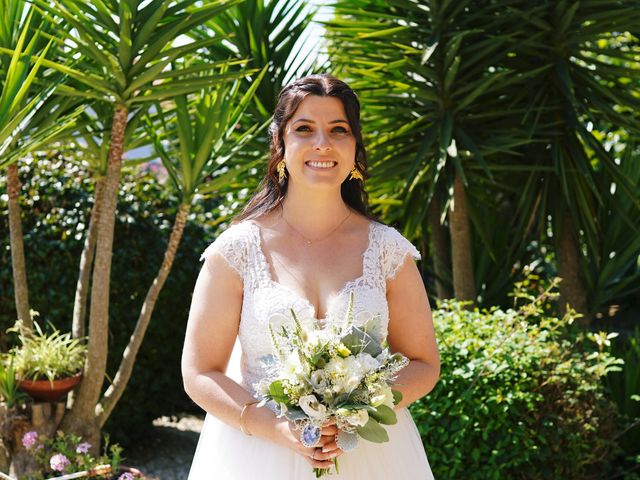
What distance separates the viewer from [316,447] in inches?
97.0

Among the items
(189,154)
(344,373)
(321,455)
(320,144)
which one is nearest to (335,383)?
(344,373)

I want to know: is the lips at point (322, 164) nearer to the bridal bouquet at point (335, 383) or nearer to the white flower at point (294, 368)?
the bridal bouquet at point (335, 383)

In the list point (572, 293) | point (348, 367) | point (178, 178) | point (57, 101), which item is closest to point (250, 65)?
point (178, 178)

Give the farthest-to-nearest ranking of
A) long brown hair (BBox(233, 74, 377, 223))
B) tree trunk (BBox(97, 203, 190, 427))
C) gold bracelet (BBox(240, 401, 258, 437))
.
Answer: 1. tree trunk (BBox(97, 203, 190, 427))
2. long brown hair (BBox(233, 74, 377, 223))
3. gold bracelet (BBox(240, 401, 258, 437))

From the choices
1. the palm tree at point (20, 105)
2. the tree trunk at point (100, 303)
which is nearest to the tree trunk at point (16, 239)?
the palm tree at point (20, 105)

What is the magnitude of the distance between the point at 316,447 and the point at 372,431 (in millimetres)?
169

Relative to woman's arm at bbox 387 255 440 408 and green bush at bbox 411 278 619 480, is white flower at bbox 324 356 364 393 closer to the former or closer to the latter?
woman's arm at bbox 387 255 440 408

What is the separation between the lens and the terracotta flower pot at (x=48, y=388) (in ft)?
15.1

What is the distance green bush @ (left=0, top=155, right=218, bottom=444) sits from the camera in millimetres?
5613

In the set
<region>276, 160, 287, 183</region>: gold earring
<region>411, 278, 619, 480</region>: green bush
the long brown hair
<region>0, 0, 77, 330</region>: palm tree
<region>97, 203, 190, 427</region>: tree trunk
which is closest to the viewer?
the long brown hair

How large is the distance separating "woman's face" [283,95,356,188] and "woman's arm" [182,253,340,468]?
388 millimetres

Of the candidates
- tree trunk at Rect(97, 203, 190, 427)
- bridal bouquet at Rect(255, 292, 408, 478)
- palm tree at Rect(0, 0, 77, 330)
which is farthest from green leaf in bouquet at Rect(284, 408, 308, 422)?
tree trunk at Rect(97, 203, 190, 427)

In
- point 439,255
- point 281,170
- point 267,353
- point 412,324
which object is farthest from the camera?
point 439,255

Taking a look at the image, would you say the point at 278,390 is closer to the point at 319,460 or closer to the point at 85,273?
the point at 319,460
